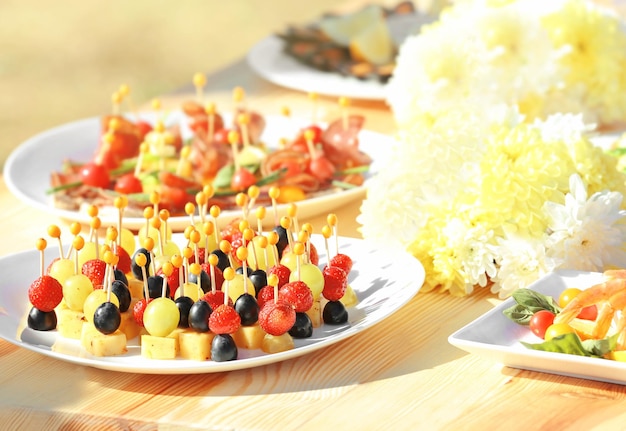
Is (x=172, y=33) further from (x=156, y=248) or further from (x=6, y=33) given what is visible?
(x=156, y=248)

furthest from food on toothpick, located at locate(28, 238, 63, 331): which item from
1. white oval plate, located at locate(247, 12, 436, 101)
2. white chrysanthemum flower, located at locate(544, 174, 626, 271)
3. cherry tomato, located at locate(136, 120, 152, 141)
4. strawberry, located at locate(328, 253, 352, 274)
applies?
white oval plate, located at locate(247, 12, 436, 101)

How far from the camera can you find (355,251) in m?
1.77

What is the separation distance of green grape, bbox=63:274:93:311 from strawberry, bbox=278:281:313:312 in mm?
270

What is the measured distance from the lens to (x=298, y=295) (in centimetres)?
146

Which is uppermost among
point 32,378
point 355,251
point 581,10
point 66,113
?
point 581,10

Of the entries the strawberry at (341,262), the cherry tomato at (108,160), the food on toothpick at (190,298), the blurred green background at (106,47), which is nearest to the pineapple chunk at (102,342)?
the food on toothpick at (190,298)

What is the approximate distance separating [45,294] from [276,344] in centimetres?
33

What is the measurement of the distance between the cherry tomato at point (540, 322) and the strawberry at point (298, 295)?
11.6 inches

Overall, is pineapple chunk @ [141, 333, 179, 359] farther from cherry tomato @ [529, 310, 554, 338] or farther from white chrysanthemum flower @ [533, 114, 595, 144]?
white chrysanthemum flower @ [533, 114, 595, 144]

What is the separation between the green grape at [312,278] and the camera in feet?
4.99

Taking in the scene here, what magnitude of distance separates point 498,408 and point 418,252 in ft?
1.41

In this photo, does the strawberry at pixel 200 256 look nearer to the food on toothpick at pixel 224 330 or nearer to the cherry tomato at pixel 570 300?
the food on toothpick at pixel 224 330

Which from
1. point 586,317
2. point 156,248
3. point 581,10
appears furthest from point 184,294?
point 581,10

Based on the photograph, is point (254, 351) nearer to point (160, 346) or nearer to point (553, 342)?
point (160, 346)
